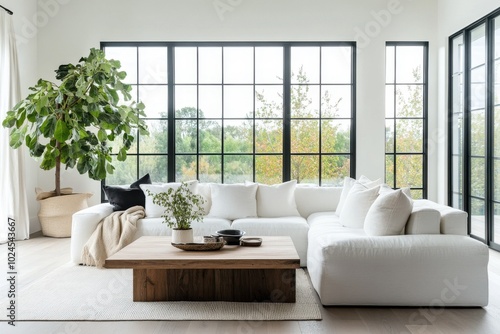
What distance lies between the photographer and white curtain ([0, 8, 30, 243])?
584 cm

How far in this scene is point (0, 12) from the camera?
5.77 m

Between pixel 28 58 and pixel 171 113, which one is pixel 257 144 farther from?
pixel 28 58

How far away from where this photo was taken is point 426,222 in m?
3.64

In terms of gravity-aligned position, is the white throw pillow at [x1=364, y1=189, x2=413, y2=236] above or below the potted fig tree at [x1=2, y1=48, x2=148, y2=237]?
below

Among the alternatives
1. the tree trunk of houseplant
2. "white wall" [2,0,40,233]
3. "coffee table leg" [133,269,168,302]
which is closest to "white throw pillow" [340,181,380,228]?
"coffee table leg" [133,269,168,302]

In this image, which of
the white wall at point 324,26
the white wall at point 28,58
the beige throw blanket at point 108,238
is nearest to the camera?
the beige throw blanket at point 108,238

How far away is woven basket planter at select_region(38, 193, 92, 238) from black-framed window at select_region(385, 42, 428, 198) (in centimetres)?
403

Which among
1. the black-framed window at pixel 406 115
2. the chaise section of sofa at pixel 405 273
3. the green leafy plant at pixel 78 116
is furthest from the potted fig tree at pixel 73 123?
the chaise section of sofa at pixel 405 273

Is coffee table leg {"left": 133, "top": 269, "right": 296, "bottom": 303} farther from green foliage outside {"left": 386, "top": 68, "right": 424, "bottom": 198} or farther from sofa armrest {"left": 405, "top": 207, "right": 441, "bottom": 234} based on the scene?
green foliage outside {"left": 386, "top": 68, "right": 424, "bottom": 198}

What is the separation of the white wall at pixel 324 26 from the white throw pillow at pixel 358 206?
231 centimetres

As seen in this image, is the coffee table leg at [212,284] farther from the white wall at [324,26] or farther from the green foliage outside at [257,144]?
the white wall at [324,26]

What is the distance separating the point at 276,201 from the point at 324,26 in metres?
2.65

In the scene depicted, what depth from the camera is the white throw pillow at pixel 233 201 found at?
5164 millimetres

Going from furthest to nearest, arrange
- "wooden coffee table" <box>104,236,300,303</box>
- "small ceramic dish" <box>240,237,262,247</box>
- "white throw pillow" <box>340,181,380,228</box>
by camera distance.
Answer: "white throw pillow" <box>340,181,380,228</box> < "small ceramic dish" <box>240,237,262,247</box> < "wooden coffee table" <box>104,236,300,303</box>
